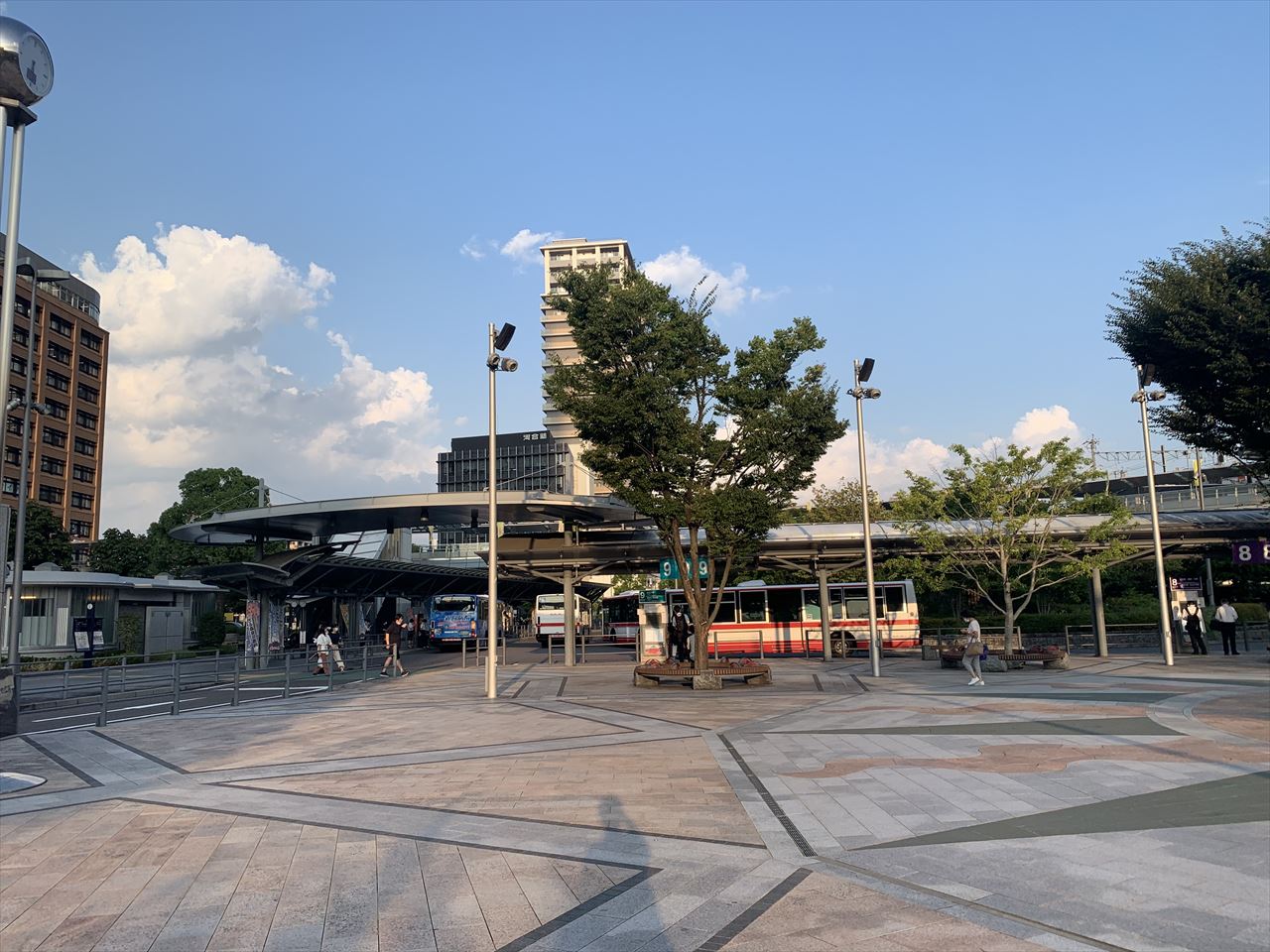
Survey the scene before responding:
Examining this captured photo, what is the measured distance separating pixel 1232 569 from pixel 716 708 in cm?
4495

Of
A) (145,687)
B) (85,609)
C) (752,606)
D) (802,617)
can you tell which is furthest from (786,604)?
(85,609)

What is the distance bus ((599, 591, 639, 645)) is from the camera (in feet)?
154

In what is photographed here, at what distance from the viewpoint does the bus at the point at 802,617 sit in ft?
117

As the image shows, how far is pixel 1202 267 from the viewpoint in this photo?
26.3m

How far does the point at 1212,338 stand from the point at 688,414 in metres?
16.0

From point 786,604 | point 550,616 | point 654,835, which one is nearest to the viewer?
point 654,835

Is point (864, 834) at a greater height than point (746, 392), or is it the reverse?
point (746, 392)

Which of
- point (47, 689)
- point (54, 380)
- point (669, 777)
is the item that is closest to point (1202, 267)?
point (669, 777)

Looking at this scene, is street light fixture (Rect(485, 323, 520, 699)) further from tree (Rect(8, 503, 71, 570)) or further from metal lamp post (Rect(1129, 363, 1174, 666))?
tree (Rect(8, 503, 71, 570))

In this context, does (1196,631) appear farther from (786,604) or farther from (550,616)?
(550,616)

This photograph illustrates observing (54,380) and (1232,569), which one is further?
(54,380)

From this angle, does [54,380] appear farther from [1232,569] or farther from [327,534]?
[1232,569]

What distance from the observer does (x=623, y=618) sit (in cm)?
4831

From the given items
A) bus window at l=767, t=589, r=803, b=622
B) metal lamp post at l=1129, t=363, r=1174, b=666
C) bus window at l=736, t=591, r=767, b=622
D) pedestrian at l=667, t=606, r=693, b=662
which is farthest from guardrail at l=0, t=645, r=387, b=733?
metal lamp post at l=1129, t=363, r=1174, b=666
